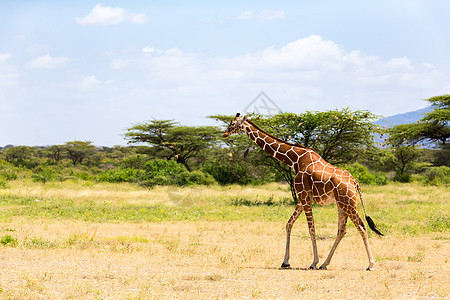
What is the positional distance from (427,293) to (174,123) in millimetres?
39883

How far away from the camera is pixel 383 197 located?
25484 millimetres

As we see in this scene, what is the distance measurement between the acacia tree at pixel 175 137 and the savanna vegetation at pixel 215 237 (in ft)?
31.0

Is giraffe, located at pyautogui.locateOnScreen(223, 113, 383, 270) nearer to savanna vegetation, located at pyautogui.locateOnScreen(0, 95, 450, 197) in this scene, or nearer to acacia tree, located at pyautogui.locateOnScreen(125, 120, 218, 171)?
savanna vegetation, located at pyautogui.locateOnScreen(0, 95, 450, 197)

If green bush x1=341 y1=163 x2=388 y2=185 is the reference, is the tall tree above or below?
above

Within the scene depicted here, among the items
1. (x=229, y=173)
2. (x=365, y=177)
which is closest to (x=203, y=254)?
(x=229, y=173)

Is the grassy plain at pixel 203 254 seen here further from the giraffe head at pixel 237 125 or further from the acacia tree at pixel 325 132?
the acacia tree at pixel 325 132

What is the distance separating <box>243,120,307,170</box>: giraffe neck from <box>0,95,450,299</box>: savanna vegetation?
87.6 inches

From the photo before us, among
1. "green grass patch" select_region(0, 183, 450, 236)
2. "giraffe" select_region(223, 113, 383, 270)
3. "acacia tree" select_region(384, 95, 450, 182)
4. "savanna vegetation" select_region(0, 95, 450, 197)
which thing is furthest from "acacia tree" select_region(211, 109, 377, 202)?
"giraffe" select_region(223, 113, 383, 270)

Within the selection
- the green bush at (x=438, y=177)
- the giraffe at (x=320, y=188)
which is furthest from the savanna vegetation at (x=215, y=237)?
the giraffe at (x=320, y=188)

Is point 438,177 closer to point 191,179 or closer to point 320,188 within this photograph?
point 191,179

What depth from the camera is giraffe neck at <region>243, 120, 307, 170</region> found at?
30.9ft

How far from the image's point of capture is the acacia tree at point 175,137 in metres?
44.1

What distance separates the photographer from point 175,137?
148ft

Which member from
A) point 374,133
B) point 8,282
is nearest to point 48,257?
point 8,282
